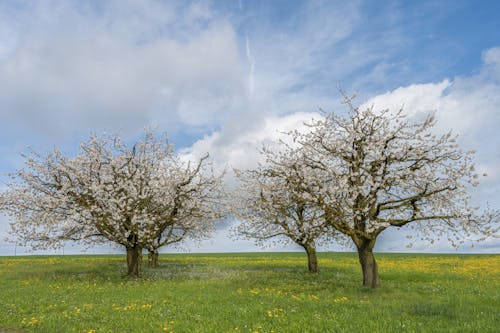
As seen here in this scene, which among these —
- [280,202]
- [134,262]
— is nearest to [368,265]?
[280,202]

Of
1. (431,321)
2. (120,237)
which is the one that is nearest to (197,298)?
(431,321)

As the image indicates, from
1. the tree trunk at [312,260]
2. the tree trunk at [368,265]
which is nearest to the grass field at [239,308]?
the tree trunk at [368,265]

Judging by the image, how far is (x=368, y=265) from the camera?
77.3 feet

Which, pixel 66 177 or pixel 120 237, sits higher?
pixel 66 177

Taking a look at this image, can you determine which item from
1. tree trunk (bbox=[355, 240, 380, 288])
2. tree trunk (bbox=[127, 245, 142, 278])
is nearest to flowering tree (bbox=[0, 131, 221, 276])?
tree trunk (bbox=[127, 245, 142, 278])

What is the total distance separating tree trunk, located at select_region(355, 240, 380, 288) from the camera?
23391mm

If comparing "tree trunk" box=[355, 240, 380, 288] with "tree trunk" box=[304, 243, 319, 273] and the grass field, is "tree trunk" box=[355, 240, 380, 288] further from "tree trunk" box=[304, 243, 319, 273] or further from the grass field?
"tree trunk" box=[304, 243, 319, 273]

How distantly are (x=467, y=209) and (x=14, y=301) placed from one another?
83.0ft

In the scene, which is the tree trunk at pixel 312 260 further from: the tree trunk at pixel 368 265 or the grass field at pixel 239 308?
the tree trunk at pixel 368 265

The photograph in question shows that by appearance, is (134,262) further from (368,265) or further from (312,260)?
(368,265)

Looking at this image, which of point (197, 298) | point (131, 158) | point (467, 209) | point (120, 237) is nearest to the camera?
point (197, 298)

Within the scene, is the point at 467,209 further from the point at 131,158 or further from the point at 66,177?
the point at 66,177

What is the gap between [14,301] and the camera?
20047 mm

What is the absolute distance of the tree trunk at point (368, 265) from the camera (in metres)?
23.4
